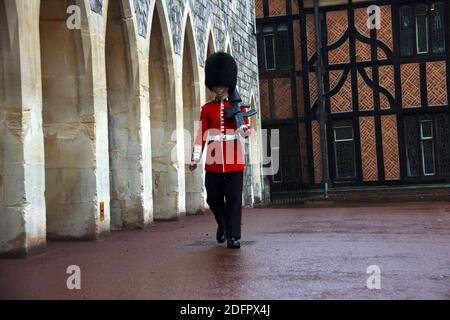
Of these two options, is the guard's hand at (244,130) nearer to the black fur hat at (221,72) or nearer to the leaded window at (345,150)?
the black fur hat at (221,72)

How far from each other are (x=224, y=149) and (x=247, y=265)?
1646 millimetres

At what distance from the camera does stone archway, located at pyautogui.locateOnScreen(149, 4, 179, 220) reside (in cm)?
1165

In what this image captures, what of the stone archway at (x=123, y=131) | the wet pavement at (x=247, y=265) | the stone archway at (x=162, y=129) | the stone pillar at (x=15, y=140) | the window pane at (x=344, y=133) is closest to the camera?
the wet pavement at (x=247, y=265)

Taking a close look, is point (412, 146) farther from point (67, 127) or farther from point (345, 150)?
point (67, 127)

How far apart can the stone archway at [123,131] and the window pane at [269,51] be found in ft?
42.9

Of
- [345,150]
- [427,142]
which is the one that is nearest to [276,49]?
[345,150]

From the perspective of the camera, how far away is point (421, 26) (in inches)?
836

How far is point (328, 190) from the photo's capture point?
21.5m

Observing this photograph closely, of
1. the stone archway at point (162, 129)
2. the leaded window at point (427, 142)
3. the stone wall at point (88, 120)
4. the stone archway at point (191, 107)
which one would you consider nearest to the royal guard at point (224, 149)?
the stone wall at point (88, 120)

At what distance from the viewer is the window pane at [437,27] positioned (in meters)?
21.0

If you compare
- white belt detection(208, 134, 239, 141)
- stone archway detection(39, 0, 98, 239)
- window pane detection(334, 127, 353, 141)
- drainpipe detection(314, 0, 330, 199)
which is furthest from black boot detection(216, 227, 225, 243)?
window pane detection(334, 127, 353, 141)

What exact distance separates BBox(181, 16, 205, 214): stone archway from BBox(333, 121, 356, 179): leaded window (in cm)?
883

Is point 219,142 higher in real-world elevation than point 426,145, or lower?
lower

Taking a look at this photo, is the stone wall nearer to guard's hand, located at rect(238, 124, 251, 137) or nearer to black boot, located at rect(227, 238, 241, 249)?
black boot, located at rect(227, 238, 241, 249)
